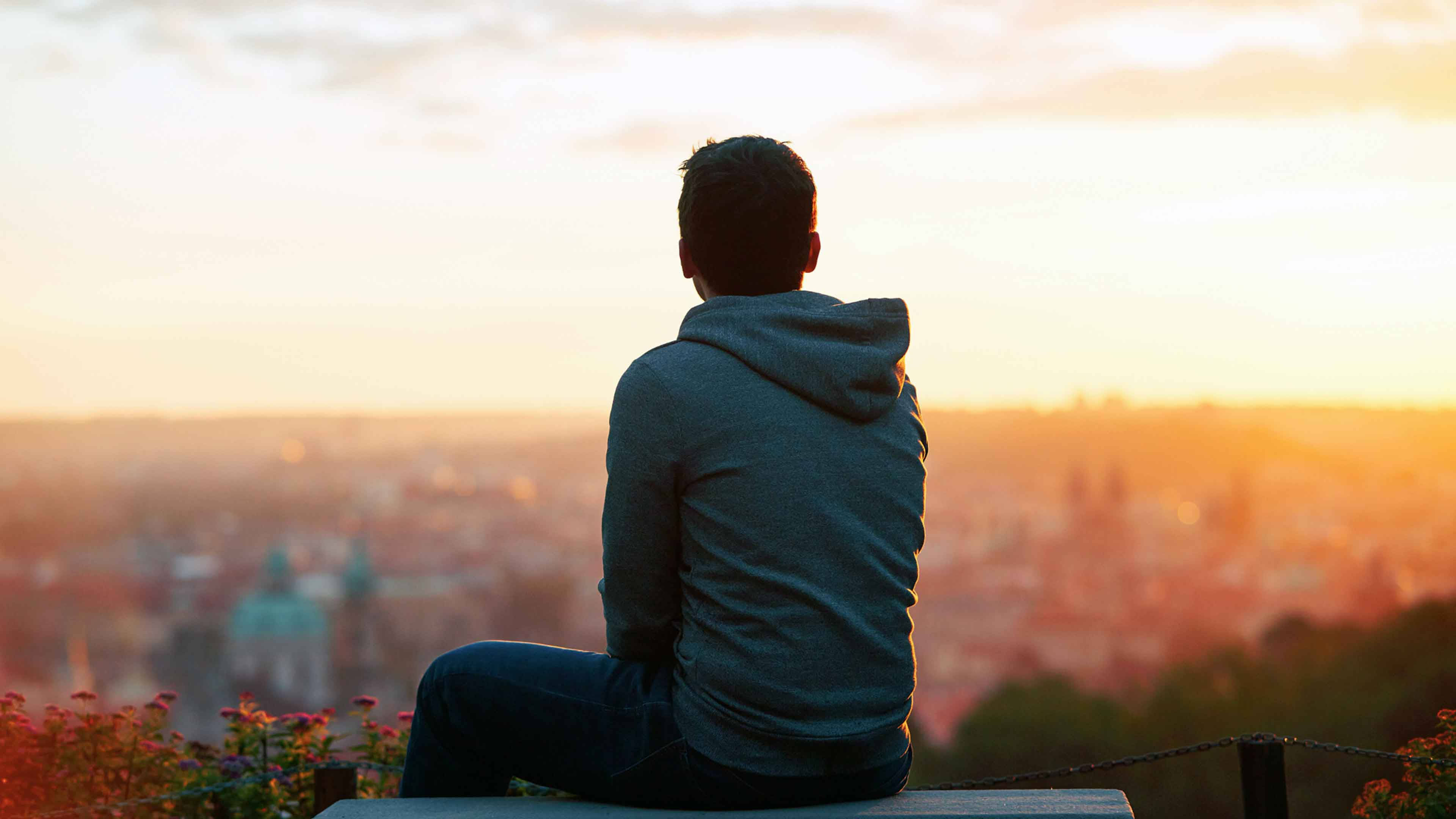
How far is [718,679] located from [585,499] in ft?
118

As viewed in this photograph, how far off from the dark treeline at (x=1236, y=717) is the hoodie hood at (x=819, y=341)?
895 cm

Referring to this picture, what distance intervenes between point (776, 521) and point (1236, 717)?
1830 cm

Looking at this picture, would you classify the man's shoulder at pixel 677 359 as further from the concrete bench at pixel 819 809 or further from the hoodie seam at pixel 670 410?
the concrete bench at pixel 819 809

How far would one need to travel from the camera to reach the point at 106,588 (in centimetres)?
3578

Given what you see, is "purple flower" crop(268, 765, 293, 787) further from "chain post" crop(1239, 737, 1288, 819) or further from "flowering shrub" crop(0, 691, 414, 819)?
"chain post" crop(1239, 737, 1288, 819)

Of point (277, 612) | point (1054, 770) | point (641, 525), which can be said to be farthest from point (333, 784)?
point (277, 612)

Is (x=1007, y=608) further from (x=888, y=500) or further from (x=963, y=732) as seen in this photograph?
(x=888, y=500)

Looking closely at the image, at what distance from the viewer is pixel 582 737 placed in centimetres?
194

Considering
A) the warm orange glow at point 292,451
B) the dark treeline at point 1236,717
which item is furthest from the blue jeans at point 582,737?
the warm orange glow at point 292,451

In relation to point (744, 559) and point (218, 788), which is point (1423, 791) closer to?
point (744, 559)

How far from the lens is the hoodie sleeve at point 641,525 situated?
1785 millimetres

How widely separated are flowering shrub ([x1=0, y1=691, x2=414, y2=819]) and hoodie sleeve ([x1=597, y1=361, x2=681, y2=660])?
5.43 ft

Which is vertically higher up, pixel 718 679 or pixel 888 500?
pixel 888 500

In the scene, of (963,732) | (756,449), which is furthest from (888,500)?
(963,732)
